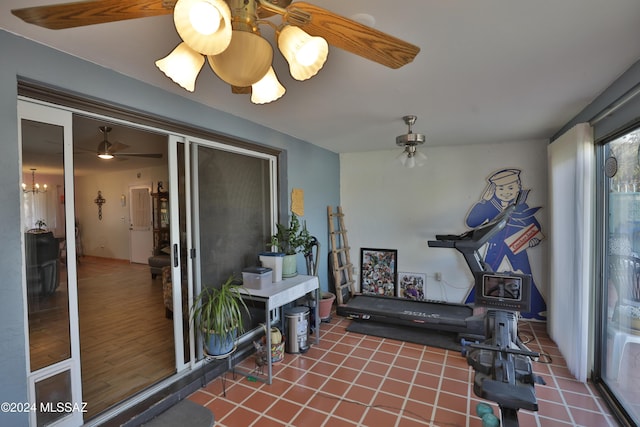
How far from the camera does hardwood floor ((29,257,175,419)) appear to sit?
175cm

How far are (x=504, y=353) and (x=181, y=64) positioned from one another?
243cm

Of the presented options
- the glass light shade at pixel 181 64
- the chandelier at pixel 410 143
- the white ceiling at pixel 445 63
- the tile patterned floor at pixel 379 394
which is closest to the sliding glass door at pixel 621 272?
the tile patterned floor at pixel 379 394

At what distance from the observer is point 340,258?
4.78 metres

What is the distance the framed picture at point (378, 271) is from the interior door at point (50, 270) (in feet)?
11.9

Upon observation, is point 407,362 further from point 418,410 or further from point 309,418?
point 309,418

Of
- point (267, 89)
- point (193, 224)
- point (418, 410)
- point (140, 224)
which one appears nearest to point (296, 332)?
point (418, 410)

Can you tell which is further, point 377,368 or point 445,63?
point 377,368

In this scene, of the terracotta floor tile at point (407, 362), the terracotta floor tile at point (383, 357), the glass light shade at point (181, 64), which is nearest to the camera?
the glass light shade at point (181, 64)

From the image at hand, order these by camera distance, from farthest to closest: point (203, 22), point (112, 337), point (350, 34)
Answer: point (112, 337) < point (350, 34) < point (203, 22)

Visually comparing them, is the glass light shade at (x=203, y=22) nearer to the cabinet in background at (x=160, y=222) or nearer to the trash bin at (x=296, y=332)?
the trash bin at (x=296, y=332)

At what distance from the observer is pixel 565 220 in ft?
9.45

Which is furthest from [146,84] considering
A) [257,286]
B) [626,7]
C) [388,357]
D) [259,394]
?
[388,357]

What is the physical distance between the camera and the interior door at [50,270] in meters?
1.64

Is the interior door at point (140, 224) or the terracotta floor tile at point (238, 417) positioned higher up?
the interior door at point (140, 224)
